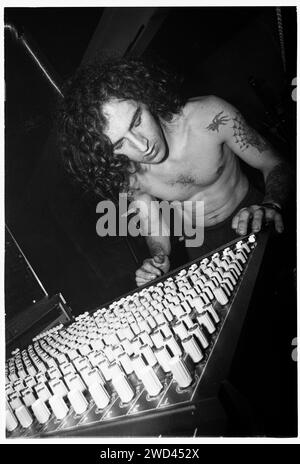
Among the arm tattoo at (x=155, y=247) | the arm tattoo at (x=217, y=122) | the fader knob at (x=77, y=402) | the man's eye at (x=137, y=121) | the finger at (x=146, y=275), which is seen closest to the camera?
the fader knob at (x=77, y=402)

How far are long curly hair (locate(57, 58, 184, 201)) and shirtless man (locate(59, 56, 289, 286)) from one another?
0.5 inches

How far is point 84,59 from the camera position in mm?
3576

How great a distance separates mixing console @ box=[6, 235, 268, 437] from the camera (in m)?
0.61

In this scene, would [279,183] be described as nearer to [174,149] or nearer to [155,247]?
[174,149]

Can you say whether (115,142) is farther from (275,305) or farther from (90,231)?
(90,231)

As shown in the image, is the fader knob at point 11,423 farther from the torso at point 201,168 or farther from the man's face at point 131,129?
the torso at point 201,168

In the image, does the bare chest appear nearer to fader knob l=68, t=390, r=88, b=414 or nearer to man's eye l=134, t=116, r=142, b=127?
man's eye l=134, t=116, r=142, b=127

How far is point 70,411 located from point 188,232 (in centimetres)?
251

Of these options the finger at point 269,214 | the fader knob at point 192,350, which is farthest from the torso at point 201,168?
the fader knob at point 192,350

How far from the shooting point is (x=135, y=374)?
763mm

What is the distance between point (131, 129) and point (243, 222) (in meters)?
Answer: 1.11

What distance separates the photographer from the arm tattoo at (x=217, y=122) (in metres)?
2.46

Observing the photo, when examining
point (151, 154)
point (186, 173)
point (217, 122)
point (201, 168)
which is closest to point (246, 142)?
point (217, 122)

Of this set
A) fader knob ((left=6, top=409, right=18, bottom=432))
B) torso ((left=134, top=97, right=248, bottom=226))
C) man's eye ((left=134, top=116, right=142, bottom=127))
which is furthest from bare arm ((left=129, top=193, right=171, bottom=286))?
fader knob ((left=6, top=409, right=18, bottom=432))
